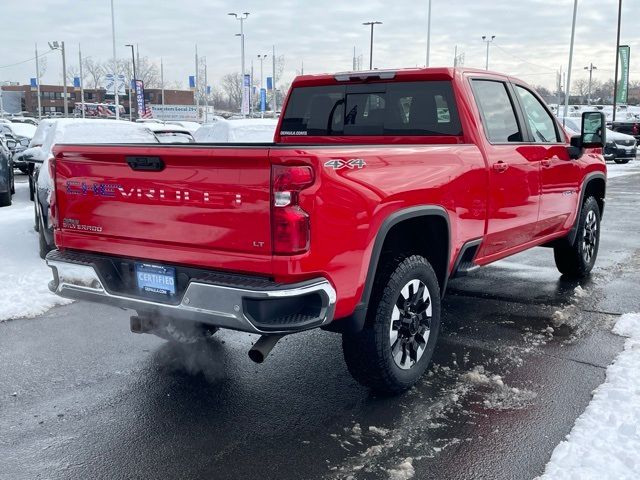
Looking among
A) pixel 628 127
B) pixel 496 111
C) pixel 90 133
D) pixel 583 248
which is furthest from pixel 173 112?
pixel 496 111

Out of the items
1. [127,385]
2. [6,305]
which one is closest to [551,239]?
[127,385]

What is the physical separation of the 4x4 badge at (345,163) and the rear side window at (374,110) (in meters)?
1.53

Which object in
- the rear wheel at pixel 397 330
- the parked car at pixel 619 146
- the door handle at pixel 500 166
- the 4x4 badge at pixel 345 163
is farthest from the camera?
the parked car at pixel 619 146

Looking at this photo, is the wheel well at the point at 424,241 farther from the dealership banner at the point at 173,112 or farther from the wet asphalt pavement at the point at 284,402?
the dealership banner at the point at 173,112

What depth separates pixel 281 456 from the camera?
10.8ft

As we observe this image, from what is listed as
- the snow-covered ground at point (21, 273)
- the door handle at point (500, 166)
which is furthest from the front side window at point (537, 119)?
the snow-covered ground at point (21, 273)

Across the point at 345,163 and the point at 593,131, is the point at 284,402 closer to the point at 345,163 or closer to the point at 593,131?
the point at 345,163

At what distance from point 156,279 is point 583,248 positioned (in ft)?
16.0

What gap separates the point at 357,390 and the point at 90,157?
2.11m

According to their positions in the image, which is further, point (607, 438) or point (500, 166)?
point (500, 166)

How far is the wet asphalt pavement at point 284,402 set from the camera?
3.24m

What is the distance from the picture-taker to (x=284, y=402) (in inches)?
155

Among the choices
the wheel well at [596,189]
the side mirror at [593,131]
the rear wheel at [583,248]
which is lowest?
the rear wheel at [583,248]

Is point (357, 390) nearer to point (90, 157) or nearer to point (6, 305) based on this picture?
point (90, 157)
